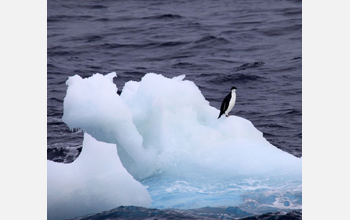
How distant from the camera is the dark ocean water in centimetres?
1184

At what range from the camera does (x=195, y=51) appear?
1561cm

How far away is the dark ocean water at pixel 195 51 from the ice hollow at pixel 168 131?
1.67 meters

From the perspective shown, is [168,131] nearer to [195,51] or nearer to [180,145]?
[180,145]

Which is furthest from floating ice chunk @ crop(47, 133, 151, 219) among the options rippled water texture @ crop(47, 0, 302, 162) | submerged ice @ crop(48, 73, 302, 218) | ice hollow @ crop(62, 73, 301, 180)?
rippled water texture @ crop(47, 0, 302, 162)

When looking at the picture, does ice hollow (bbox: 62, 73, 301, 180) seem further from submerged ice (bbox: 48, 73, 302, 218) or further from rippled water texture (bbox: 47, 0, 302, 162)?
rippled water texture (bbox: 47, 0, 302, 162)

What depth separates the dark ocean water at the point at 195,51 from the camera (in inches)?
466

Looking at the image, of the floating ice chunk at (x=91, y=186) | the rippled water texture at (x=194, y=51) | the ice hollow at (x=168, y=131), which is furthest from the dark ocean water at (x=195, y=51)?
the floating ice chunk at (x=91, y=186)

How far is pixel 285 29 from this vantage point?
16656mm

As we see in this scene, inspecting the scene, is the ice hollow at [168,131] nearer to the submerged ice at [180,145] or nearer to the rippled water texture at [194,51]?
the submerged ice at [180,145]

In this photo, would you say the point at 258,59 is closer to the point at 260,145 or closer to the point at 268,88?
the point at 268,88

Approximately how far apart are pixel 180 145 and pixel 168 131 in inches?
10.6

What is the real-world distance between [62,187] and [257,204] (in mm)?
2314

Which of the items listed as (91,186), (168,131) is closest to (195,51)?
(168,131)

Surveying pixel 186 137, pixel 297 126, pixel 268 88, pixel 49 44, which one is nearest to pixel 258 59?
pixel 268 88
